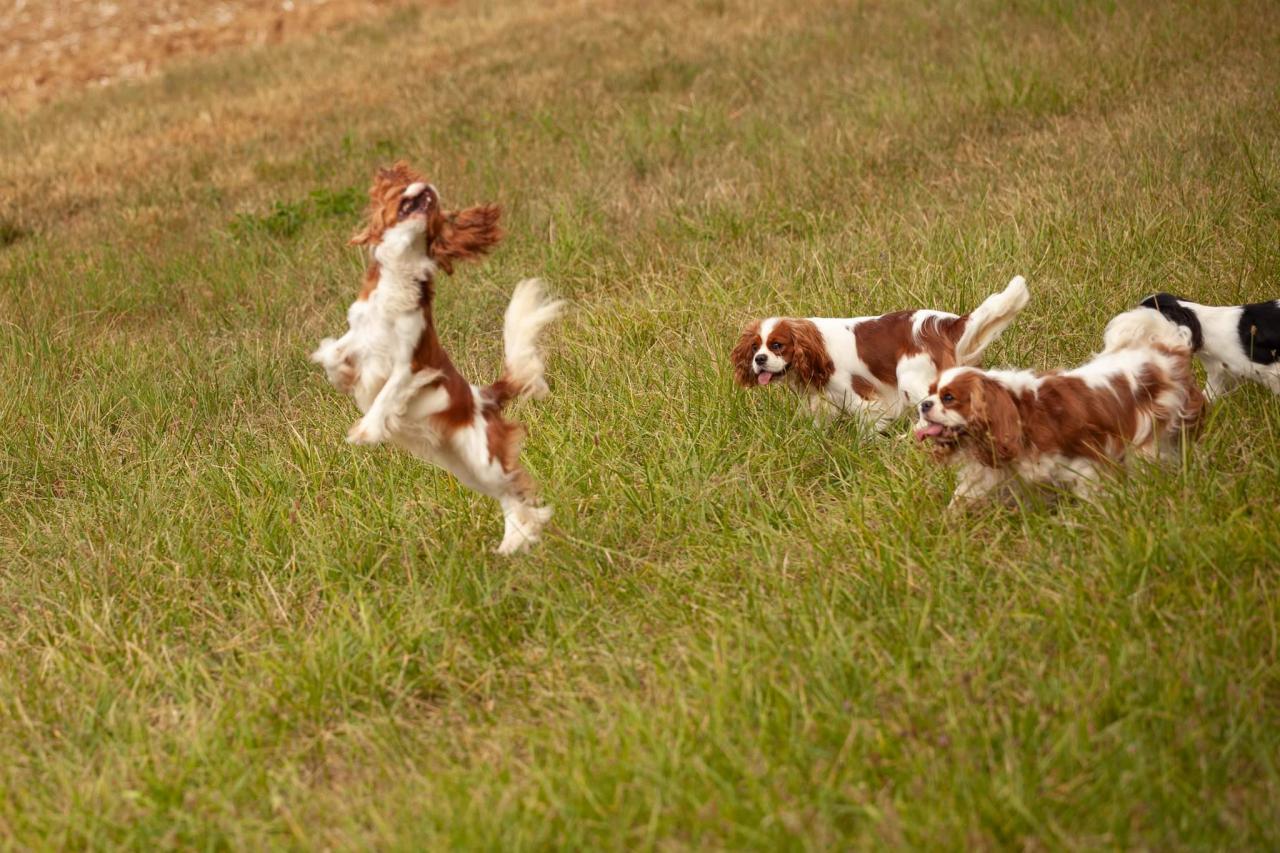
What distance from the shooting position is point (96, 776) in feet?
12.2

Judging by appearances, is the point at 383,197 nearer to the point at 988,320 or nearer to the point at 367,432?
the point at 367,432

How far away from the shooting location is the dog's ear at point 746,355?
5641mm

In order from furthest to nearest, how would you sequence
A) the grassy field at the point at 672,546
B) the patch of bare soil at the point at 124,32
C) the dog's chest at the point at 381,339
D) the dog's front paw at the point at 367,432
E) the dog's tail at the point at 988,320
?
the patch of bare soil at the point at 124,32 < the dog's tail at the point at 988,320 < the dog's chest at the point at 381,339 < the dog's front paw at the point at 367,432 < the grassy field at the point at 672,546

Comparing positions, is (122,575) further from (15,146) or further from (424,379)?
(15,146)

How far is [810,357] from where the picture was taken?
5562mm

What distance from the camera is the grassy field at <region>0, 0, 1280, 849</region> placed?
3.25 m

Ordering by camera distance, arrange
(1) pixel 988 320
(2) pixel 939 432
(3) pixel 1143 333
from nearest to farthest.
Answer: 1. (2) pixel 939 432
2. (3) pixel 1143 333
3. (1) pixel 988 320

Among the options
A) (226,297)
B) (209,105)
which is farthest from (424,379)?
(209,105)

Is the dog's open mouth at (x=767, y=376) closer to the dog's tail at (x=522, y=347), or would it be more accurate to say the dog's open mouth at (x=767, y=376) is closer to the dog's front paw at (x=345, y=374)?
the dog's tail at (x=522, y=347)

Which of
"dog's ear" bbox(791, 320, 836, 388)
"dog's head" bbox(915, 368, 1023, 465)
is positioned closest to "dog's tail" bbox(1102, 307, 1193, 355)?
"dog's head" bbox(915, 368, 1023, 465)

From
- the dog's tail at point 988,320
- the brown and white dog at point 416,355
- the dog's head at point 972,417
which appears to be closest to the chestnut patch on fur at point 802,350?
the dog's tail at point 988,320

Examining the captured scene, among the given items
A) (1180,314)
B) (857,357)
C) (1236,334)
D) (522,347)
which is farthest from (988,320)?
(522,347)

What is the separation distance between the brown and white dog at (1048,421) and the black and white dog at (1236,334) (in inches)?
24.7

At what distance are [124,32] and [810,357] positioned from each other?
72.8ft
